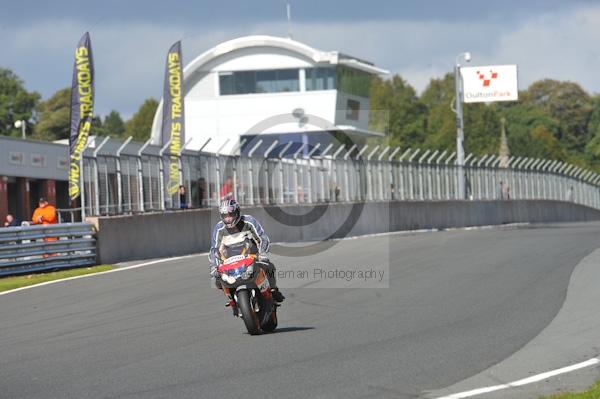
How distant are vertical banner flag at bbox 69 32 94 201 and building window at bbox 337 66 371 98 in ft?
149

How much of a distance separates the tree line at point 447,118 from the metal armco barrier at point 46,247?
209ft

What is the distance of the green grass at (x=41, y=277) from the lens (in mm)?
20547

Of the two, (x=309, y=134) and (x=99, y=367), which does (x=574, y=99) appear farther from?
(x=99, y=367)

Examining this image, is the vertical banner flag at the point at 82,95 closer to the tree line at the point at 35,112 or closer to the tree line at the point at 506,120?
the tree line at the point at 35,112

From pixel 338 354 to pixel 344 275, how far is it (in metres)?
9.59

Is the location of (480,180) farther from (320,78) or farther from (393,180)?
(320,78)

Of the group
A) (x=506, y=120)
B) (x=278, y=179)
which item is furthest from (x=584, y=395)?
(x=506, y=120)

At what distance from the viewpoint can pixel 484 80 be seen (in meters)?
66.2

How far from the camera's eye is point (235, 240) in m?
12.0

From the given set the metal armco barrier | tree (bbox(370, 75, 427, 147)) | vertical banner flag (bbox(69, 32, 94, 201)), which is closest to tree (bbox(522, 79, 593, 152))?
tree (bbox(370, 75, 427, 147))

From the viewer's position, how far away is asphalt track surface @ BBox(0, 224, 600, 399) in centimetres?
873

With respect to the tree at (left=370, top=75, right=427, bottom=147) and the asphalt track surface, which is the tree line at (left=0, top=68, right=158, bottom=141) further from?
the asphalt track surface

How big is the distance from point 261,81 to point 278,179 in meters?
42.4

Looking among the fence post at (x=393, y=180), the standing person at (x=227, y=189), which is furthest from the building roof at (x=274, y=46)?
the standing person at (x=227, y=189)
